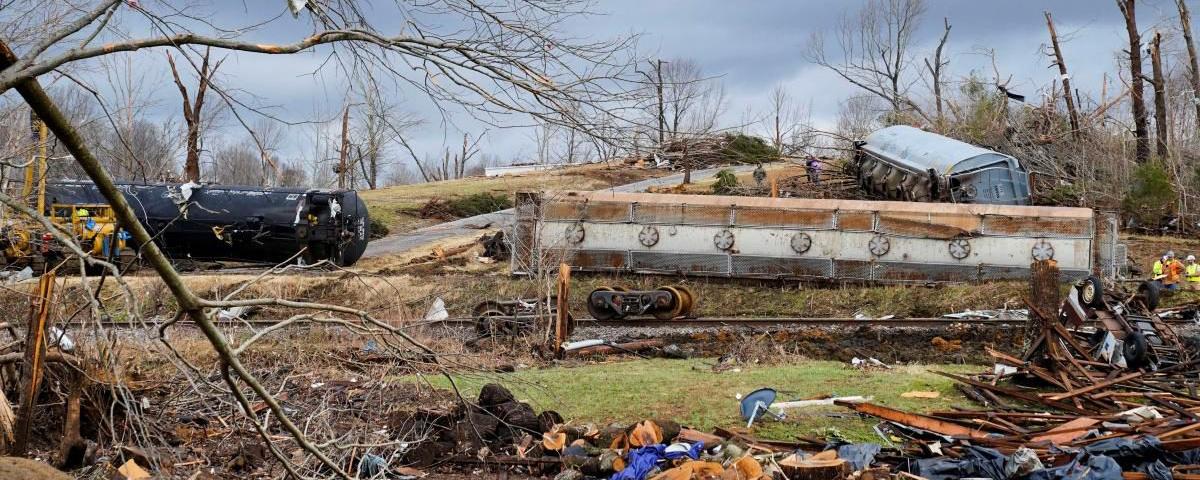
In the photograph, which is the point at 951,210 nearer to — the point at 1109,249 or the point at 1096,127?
the point at 1109,249

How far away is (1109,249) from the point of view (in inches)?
906

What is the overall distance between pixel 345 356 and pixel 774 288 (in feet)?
41.6

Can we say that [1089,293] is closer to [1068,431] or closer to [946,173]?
[1068,431]

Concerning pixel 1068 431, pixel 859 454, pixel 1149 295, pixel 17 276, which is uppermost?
pixel 17 276

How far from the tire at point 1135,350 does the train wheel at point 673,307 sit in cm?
811

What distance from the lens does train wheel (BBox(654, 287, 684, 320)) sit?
61.2 ft

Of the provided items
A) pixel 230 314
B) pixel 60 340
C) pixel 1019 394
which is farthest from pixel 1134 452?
pixel 60 340

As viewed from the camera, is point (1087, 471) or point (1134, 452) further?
point (1134, 452)

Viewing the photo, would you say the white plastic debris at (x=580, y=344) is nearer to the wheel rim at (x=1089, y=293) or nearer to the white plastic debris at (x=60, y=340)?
the wheel rim at (x=1089, y=293)

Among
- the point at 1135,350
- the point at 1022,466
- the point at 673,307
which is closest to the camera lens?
the point at 1022,466

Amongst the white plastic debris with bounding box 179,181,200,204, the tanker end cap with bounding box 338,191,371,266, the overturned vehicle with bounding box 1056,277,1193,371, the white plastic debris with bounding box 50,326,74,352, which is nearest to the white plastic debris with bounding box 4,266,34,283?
the white plastic debris with bounding box 50,326,74,352

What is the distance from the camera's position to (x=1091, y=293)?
41.3 ft

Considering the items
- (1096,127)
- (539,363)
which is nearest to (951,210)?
(539,363)

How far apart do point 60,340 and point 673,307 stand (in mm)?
11912
